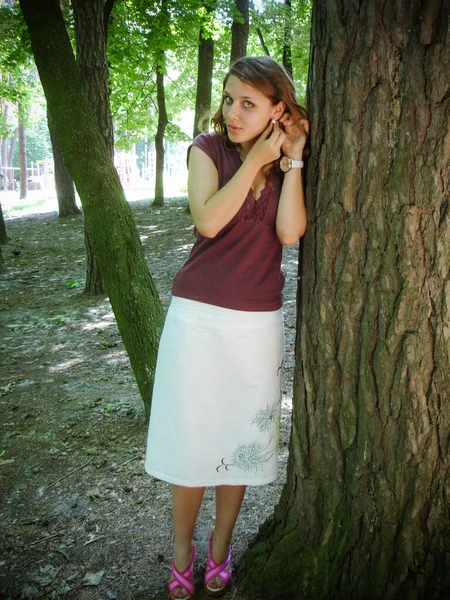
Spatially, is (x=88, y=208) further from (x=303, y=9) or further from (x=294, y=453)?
(x=303, y=9)

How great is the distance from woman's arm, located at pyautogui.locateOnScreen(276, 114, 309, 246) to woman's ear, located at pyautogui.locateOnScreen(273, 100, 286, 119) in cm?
3

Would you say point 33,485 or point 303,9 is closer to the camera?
point 33,485

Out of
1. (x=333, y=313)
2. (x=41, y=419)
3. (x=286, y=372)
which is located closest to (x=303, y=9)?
(x=286, y=372)

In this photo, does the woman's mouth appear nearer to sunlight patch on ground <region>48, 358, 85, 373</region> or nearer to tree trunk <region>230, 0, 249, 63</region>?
sunlight patch on ground <region>48, 358, 85, 373</region>

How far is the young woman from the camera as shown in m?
1.84

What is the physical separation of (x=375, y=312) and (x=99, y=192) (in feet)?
7.31

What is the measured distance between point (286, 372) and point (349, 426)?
2603mm

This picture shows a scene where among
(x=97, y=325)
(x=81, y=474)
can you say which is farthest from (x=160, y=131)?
(x=81, y=474)

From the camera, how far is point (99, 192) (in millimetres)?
3363

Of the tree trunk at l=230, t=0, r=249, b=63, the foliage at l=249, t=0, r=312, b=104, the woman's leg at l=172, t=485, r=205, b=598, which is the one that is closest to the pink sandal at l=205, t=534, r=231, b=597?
the woman's leg at l=172, t=485, r=205, b=598

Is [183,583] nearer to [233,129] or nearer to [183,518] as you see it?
[183,518]

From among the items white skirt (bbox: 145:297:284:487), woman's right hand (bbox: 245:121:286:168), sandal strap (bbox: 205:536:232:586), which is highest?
woman's right hand (bbox: 245:121:286:168)

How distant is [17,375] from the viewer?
15.8 feet

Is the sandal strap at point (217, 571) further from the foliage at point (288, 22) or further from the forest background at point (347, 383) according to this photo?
the foliage at point (288, 22)
